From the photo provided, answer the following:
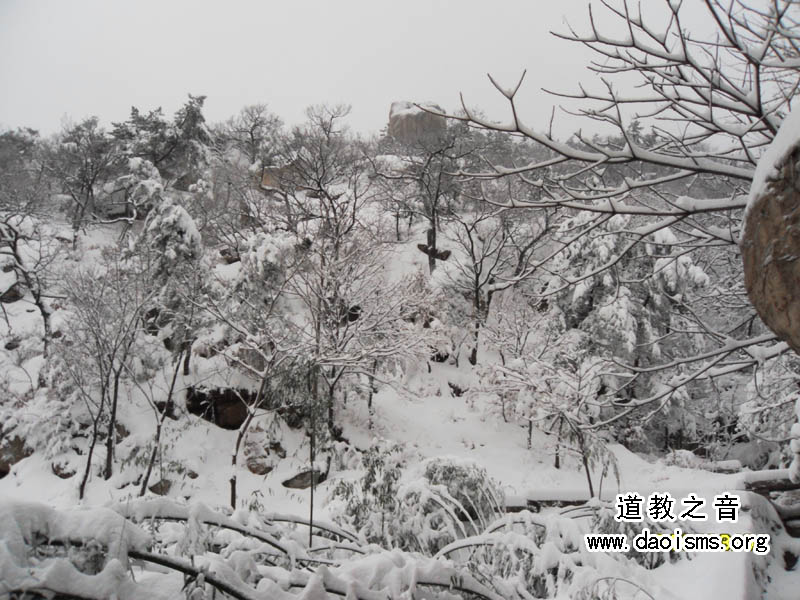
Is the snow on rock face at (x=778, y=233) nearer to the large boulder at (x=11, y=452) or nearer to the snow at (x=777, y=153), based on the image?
the snow at (x=777, y=153)

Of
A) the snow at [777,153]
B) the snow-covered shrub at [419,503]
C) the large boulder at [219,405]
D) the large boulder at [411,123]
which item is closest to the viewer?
the snow at [777,153]

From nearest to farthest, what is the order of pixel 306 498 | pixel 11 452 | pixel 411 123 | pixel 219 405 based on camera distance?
1. pixel 306 498
2. pixel 11 452
3. pixel 219 405
4. pixel 411 123

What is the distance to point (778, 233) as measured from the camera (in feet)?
5.58

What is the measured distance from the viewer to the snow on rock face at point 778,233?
5.39 feet

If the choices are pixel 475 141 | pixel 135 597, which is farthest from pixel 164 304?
pixel 475 141

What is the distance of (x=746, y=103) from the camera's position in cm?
251

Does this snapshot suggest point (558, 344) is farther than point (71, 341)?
Yes

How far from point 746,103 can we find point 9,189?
83.0 feet

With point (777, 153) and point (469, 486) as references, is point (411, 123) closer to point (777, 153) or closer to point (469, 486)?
point (469, 486)

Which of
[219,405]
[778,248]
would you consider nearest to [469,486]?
[778,248]

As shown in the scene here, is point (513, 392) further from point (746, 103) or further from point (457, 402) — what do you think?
point (746, 103)

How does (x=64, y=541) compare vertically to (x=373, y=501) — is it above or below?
above

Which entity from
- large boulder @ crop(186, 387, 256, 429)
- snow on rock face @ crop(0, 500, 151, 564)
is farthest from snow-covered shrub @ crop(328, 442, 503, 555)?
large boulder @ crop(186, 387, 256, 429)

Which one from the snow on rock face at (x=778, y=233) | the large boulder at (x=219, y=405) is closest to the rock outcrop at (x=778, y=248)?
the snow on rock face at (x=778, y=233)
